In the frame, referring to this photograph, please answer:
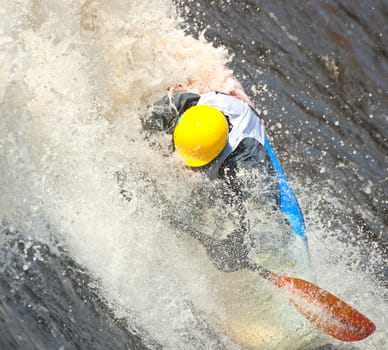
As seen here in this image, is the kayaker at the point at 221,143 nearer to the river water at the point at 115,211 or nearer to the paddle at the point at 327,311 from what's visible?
the river water at the point at 115,211

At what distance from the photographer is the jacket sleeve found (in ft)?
15.9

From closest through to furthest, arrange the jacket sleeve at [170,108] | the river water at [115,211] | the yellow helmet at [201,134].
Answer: the yellow helmet at [201,134]
the jacket sleeve at [170,108]
the river water at [115,211]

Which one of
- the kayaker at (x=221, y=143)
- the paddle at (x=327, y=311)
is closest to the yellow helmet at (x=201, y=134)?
the kayaker at (x=221, y=143)

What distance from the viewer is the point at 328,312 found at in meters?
4.87

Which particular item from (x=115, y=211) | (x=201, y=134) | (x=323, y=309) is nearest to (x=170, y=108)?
(x=201, y=134)

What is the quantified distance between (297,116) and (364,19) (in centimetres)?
100

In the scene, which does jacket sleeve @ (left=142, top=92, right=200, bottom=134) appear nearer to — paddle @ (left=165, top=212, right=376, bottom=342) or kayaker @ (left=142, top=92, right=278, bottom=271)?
kayaker @ (left=142, top=92, right=278, bottom=271)

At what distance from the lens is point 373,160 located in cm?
562

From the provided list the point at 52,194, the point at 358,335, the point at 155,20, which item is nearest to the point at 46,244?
the point at 52,194

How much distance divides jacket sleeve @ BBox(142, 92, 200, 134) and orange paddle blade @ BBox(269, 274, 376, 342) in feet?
4.62

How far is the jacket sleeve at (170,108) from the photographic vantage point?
4.86 m

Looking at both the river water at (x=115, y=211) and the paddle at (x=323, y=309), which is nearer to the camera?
the paddle at (x=323, y=309)

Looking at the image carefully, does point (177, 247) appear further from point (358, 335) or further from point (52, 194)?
point (358, 335)

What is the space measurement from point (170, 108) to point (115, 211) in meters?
0.92
